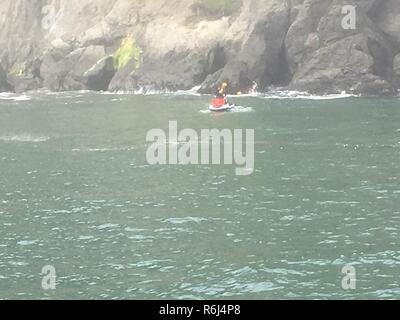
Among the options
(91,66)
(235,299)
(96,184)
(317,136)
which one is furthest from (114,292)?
(91,66)

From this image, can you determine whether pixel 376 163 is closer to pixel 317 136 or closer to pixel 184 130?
pixel 317 136

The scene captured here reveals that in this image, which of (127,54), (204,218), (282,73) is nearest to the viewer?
(204,218)

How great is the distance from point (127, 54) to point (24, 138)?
50.0 metres

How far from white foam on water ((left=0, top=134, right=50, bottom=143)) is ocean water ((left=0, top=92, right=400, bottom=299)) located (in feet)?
0.41

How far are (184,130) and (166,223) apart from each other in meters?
26.6

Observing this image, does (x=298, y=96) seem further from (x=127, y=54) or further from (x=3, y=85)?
(x=3, y=85)

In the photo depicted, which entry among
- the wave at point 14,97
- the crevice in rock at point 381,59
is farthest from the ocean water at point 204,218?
the wave at point 14,97

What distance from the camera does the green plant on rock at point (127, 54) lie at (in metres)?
97.7

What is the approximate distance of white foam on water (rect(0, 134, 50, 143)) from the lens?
167 ft

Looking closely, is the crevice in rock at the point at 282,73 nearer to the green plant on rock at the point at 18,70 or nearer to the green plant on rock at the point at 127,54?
the green plant on rock at the point at 127,54

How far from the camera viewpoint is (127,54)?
9969 centimetres

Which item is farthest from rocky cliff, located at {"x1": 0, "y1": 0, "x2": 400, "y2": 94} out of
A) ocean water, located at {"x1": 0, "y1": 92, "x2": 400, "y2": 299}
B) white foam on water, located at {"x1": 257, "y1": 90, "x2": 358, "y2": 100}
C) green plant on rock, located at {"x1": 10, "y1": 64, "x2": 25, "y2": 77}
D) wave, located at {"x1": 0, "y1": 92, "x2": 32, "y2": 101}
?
ocean water, located at {"x1": 0, "y1": 92, "x2": 400, "y2": 299}

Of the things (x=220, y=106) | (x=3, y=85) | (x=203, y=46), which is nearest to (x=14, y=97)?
(x=3, y=85)
